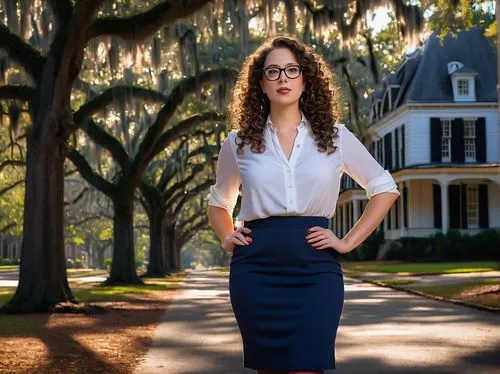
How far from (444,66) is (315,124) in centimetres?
4460

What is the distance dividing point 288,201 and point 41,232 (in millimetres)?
14157

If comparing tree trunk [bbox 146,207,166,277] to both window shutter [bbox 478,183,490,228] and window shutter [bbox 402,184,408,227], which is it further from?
window shutter [bbox 478,183,490,228]

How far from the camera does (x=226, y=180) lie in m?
4.45

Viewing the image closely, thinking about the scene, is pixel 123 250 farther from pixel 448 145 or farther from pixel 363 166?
pixel 363 166

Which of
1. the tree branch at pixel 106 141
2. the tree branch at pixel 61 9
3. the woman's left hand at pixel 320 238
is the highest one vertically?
the tree branch at pixel 61 9

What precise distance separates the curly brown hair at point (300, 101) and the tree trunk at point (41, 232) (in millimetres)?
13566

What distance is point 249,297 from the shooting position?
4074 millimetres

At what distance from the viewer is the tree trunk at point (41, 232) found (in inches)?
691

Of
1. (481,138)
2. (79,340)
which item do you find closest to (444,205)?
(481,138)

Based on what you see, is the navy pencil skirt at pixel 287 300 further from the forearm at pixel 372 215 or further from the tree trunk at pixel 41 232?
the tree trunk at pixel 41 232

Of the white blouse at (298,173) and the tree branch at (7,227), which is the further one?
the tree branch at (7,227)

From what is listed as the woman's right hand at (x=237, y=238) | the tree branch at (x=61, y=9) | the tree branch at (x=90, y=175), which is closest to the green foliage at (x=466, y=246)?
the tree branch at (x=90, y=175)

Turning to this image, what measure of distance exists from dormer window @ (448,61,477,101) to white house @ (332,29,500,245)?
4 cm

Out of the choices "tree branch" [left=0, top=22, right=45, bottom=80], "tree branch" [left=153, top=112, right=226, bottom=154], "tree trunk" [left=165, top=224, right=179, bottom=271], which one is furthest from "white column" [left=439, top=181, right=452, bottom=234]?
"tree branch" [left=0, top=22, right=45, bottom=80]
